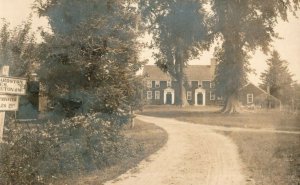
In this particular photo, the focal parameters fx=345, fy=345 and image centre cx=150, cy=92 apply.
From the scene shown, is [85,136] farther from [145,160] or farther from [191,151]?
[191,151]

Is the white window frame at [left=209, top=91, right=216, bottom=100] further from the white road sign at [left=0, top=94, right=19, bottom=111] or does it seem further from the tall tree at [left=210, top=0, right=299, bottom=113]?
the white road sign at [left=0, top=94, right=19, bottom=111]

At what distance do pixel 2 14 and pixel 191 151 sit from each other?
6.66m

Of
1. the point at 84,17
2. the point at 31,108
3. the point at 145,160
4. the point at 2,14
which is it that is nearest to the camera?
the point at 2,14

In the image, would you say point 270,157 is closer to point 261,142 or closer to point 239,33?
point 261,142

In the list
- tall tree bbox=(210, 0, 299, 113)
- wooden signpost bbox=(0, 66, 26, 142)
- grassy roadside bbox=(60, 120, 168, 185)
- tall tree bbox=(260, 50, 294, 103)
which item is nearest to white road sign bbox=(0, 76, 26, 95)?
wooden signpost bbox=(0, 66, 26, 142)

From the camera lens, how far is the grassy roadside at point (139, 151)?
7.83 m

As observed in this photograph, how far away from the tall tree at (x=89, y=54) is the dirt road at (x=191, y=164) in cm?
193

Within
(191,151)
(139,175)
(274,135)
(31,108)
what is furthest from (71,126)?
(274,135)

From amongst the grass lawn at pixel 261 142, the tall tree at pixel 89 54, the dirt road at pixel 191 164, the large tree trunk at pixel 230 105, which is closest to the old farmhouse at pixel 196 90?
the large tree trunk at pixel 230 105

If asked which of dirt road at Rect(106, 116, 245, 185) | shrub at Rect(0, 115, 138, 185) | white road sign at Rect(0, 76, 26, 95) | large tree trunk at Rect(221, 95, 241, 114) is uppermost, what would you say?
white road sign at Rect(0, 76, 26, 95)

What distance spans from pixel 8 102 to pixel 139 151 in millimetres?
5445

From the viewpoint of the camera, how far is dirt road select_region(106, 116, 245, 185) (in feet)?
25.2

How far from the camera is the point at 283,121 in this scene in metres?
16.9

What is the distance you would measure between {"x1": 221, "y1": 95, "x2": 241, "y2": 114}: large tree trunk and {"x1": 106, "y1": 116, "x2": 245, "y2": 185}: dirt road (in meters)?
2.32
